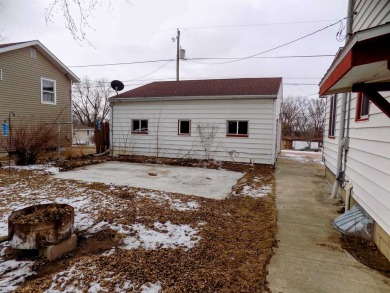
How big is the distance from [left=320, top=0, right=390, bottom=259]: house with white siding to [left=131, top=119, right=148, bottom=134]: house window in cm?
882

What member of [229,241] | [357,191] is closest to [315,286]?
[229,241]

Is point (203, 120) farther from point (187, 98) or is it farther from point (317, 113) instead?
point (317, 113)

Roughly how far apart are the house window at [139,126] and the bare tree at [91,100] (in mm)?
31788

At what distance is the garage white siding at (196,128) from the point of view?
1020cm

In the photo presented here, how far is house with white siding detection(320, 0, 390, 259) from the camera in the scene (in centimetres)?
172

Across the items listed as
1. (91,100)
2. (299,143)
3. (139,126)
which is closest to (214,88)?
(139,126)

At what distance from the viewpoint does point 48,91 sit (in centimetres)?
1382

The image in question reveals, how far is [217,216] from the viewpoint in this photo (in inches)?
171

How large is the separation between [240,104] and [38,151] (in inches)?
320

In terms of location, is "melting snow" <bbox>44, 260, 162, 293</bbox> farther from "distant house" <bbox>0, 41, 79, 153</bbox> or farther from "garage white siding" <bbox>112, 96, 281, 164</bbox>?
"distant house" <bbox>0, 41, 79, 153</bbox>

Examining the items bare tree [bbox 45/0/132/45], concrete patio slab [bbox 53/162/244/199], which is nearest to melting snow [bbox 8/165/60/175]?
concrete patio slab [bbox 53/162/244/199]

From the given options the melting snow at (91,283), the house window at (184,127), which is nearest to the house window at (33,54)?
the house window at (184,127)

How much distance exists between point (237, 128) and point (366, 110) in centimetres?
642

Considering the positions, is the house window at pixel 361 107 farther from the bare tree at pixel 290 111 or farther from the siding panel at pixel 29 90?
the bare tree at pixel 290 111
